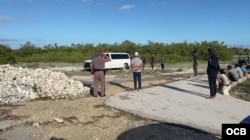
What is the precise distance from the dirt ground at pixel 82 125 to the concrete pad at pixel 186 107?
0.92ft

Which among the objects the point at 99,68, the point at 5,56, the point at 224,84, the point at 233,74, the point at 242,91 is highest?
the point at 5,56

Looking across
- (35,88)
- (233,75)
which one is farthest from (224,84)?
(35,88)

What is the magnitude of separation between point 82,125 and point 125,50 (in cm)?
5791

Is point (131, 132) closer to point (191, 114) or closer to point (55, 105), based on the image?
point (191, 114)

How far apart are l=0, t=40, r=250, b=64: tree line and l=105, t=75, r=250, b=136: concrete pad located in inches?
1773

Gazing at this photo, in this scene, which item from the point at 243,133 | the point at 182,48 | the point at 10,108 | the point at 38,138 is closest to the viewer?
the point at 243,133

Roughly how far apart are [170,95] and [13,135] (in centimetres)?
648

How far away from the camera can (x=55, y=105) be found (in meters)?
12.2

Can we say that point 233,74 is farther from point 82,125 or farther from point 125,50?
point 125,50

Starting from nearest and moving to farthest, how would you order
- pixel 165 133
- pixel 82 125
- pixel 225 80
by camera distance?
1. pixel 165 133
2. pixel 82 125
3. pixel 225 80

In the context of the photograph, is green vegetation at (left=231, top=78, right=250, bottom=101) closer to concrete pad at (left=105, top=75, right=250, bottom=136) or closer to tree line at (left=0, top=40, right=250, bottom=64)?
concrete pad at (left=105, top=75, right=250, bottom=136)

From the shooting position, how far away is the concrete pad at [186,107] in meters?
9.00

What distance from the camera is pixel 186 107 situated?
10891mm

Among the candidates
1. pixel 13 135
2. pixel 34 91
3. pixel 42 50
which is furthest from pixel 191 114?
pixel 42 50
